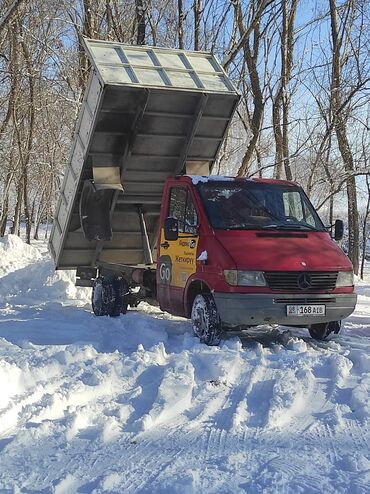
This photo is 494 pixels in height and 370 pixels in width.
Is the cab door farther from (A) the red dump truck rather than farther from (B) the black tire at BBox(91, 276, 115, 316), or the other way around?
(B) the black tire at BBox(91, 276, 115, 316)

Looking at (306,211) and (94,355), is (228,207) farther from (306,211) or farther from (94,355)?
(94,355)

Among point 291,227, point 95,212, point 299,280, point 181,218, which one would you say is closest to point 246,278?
point 299,280

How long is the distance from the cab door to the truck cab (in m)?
0.01

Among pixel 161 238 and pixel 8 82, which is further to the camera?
pixel 8 82

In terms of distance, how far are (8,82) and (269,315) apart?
20126 mm

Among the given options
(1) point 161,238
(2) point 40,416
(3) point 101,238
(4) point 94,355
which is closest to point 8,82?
(3) point 101,238

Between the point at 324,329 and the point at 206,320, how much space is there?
5.92ft

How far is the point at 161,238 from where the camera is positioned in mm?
8555

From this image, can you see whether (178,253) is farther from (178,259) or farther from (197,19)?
(197,19)

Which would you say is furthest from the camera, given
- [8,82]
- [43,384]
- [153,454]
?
[8,82]

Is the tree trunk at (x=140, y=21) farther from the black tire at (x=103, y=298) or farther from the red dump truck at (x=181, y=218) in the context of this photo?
the black tire at (x=103, y=298)

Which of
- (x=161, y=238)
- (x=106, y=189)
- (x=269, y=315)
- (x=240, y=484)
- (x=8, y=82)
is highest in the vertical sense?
(x=8, y=82)

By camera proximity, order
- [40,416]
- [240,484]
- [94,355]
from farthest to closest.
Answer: [94,355] → [40,416] → [240,484]

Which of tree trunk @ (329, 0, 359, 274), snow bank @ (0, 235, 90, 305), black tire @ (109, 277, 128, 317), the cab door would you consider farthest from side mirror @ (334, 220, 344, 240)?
tree trunk @ (329, 0, 359, 274)
